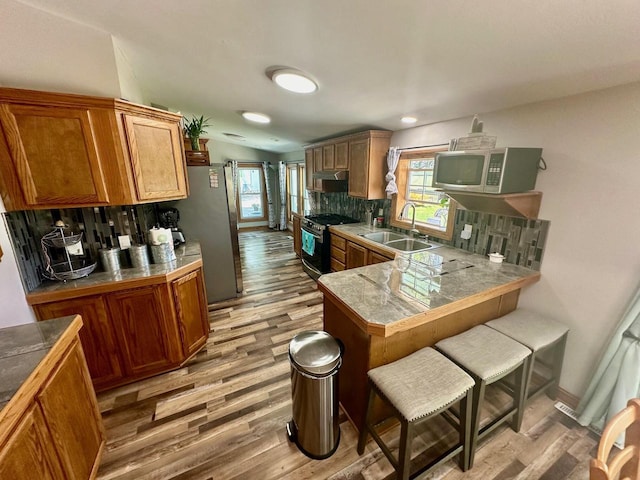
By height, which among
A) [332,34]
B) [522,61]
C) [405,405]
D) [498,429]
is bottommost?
[498,429]

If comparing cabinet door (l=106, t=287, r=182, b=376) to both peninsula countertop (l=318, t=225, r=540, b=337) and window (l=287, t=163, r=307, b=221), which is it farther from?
window (l=287, t=163, r=307, b=221)

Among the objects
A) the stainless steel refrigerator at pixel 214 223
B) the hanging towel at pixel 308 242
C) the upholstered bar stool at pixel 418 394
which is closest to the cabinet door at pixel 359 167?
the hanging towel at pixel 308 242

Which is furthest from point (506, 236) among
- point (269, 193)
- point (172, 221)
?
point (269, 193)

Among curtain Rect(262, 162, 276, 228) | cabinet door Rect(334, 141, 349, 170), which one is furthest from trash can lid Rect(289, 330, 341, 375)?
curtain Rect(262, 162, 276, 228)

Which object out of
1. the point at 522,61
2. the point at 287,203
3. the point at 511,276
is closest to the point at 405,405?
the point at 511,276

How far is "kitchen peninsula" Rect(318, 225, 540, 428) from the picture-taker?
1414 mm

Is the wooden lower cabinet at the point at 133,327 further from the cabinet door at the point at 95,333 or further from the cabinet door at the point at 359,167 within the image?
the cabinet door at the point at 359,167

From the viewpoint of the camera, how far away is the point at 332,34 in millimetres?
1408

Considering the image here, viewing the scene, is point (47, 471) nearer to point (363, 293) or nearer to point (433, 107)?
point (363, 293)

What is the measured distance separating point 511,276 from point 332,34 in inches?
80.0

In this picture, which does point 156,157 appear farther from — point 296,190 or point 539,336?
point 296,190

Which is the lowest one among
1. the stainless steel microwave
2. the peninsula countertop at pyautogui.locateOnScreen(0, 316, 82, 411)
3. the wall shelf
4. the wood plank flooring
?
the wood plank flooring

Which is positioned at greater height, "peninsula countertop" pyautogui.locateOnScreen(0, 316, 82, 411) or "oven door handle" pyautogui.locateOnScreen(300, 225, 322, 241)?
"peninsula countertop" pyautogui.locateOnScreen(0, 316, 82, 411)

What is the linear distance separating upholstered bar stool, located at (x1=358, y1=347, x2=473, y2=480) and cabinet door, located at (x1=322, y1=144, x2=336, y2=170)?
3141 millimetres
